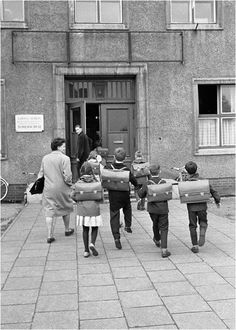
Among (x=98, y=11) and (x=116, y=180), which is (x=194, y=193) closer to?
(x=116, y=180)

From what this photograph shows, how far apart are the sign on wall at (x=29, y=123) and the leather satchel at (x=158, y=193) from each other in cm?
664

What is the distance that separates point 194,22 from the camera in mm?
13461

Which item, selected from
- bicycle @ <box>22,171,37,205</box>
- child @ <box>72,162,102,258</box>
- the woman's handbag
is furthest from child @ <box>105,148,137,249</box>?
bicycle @ <box>22,171,37,205</box>

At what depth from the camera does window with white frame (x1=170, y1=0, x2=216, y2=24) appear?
44.0 feet

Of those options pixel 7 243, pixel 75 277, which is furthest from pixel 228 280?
pixel 7 243

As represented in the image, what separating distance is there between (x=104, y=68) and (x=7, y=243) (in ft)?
22.3

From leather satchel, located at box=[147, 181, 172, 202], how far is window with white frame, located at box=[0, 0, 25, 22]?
321 inches

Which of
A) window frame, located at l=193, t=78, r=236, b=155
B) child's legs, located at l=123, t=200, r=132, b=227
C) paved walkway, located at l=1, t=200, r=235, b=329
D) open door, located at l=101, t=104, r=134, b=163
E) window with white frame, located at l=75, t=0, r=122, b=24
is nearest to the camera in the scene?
paved walkway, located at l=1, t=200, r=235, b=329

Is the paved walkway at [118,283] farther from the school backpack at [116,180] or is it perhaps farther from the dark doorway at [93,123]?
the dark doorway at [93,123]

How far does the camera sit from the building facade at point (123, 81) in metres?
12.6

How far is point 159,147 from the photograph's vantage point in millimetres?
13227

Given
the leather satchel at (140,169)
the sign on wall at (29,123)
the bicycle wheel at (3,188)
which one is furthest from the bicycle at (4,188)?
the leather satchel at (140,169)

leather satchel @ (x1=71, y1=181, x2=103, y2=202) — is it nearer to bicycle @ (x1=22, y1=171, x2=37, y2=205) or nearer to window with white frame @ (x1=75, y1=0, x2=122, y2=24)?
bicycle @ (x1=22, y1=171, x2=37, y2=205)

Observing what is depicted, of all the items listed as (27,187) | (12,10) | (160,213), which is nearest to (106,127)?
(27,187)
